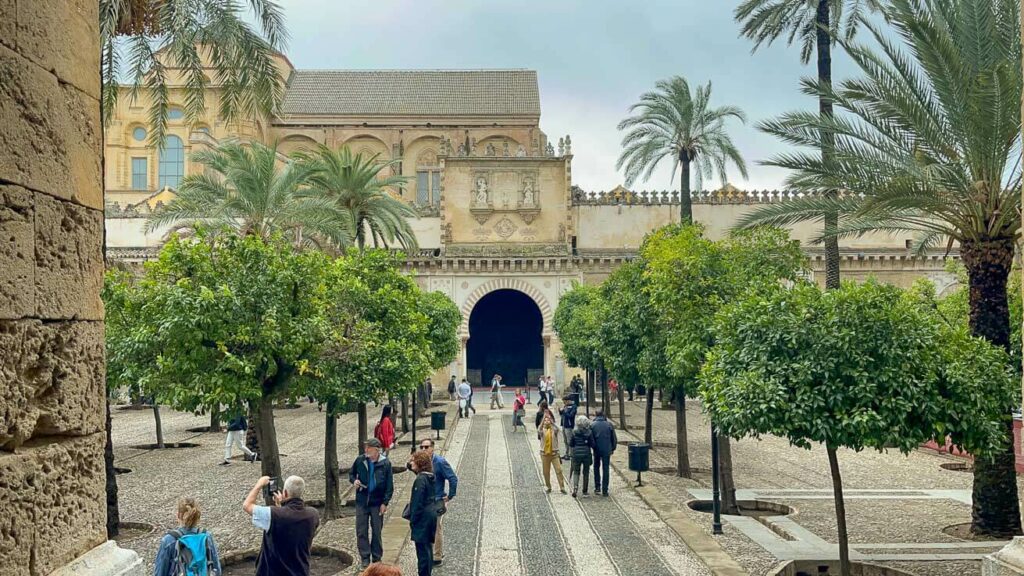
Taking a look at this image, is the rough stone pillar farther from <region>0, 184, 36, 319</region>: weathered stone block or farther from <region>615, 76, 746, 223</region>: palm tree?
<region>615, 76, 746, 223</region>: palm tree

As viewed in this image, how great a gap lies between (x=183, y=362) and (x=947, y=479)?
43.4 ft

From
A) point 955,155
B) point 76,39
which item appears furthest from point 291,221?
point 76,39

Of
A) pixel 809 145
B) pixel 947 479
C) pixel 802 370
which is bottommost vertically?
pixel 947 479

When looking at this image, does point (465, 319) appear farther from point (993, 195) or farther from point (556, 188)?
point (993, 195)

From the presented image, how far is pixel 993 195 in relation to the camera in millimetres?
10523

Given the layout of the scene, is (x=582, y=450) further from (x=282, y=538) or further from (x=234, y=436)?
(x=282, y=538)

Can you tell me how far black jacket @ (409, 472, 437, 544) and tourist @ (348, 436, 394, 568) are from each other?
3.20 feet

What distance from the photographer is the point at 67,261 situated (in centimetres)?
366

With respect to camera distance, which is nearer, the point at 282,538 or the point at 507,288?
the point at 282,538

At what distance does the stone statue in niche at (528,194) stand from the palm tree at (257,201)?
20960 mm

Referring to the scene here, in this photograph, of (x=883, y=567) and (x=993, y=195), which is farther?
(x=993, y=195)

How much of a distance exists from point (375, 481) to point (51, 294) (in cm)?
624

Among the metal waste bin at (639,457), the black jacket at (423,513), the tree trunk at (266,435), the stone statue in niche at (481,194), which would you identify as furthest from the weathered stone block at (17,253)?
the stone statue in niche at (481,194)

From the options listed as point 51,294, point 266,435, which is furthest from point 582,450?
point 51,294
